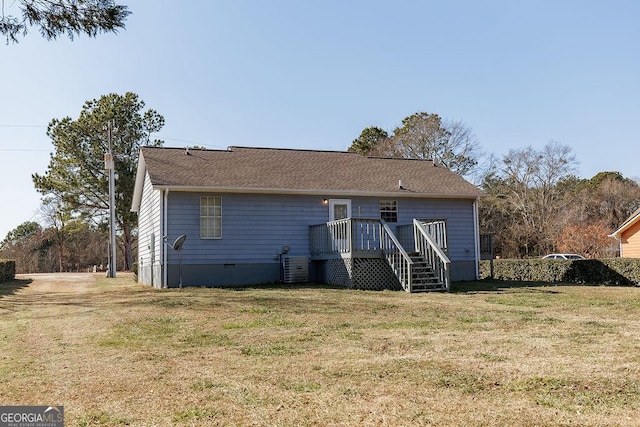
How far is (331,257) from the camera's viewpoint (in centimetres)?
1639

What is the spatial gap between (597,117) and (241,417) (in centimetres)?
2716

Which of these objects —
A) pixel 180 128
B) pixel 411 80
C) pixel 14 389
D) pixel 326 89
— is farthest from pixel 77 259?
pixel 14 389

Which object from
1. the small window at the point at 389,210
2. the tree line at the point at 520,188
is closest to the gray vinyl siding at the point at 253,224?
the small window at the point at 389,210

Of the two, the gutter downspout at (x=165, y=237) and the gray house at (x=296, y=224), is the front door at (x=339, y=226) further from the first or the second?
the gutter downspout at (x=165, y=237)

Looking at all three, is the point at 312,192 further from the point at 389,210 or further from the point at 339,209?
the point at 389,210

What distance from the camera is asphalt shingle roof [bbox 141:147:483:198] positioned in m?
17.0

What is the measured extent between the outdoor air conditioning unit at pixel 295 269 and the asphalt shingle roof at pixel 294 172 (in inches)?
90.6

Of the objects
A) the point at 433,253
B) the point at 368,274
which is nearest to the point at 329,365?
the point at 368,274

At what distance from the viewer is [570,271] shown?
62.1 ft

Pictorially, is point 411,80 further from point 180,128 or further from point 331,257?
point 180,128

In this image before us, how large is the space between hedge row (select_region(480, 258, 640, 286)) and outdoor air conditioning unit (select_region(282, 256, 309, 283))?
8.67m

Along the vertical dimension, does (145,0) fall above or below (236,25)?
below

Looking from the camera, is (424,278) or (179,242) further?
(179,242)

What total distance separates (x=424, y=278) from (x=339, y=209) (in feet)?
16.6
